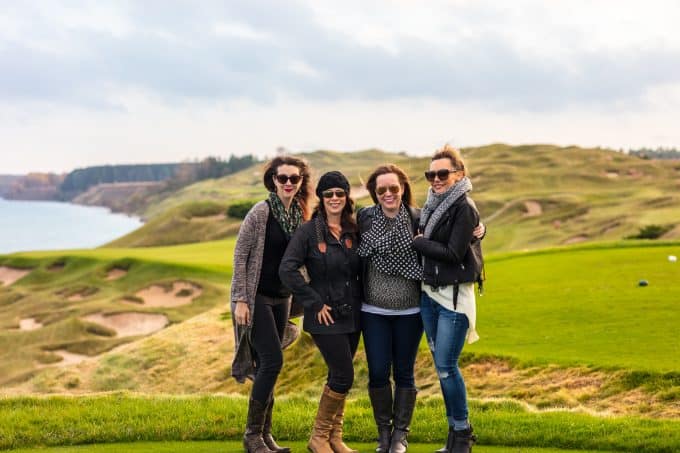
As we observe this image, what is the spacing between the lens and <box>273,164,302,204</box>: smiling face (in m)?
8.06

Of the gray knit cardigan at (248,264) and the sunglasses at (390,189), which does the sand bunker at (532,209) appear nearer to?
the sunglasses at (390,189)

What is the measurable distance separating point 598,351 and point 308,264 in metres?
7.76

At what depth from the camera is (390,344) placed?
777cm

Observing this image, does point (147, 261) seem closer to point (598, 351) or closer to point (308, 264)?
point (598, 351)

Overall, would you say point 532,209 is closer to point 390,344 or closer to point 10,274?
point 10,274

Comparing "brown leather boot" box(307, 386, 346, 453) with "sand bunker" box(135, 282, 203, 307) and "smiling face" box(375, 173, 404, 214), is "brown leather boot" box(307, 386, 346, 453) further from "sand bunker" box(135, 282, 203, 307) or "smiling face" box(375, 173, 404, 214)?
"sand bunker" box(135, 282, 203, 307)

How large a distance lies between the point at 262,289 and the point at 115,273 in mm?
40056

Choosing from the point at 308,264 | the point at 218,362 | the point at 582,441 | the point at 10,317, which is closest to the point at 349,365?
the point at 308,264

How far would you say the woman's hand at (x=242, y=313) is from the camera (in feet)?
25.8

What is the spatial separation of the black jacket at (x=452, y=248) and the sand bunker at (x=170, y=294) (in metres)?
31.9

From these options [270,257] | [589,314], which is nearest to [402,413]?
[270,257]

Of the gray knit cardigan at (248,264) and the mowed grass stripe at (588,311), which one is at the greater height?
the gray knit cardigan at (248,264)

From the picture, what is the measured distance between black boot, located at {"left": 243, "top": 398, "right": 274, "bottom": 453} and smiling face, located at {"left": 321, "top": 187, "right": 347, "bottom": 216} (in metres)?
2.19

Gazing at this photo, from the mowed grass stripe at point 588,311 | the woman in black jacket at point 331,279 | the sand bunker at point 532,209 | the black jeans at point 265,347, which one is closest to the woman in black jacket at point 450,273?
the woman in black jacket at point 331,279
